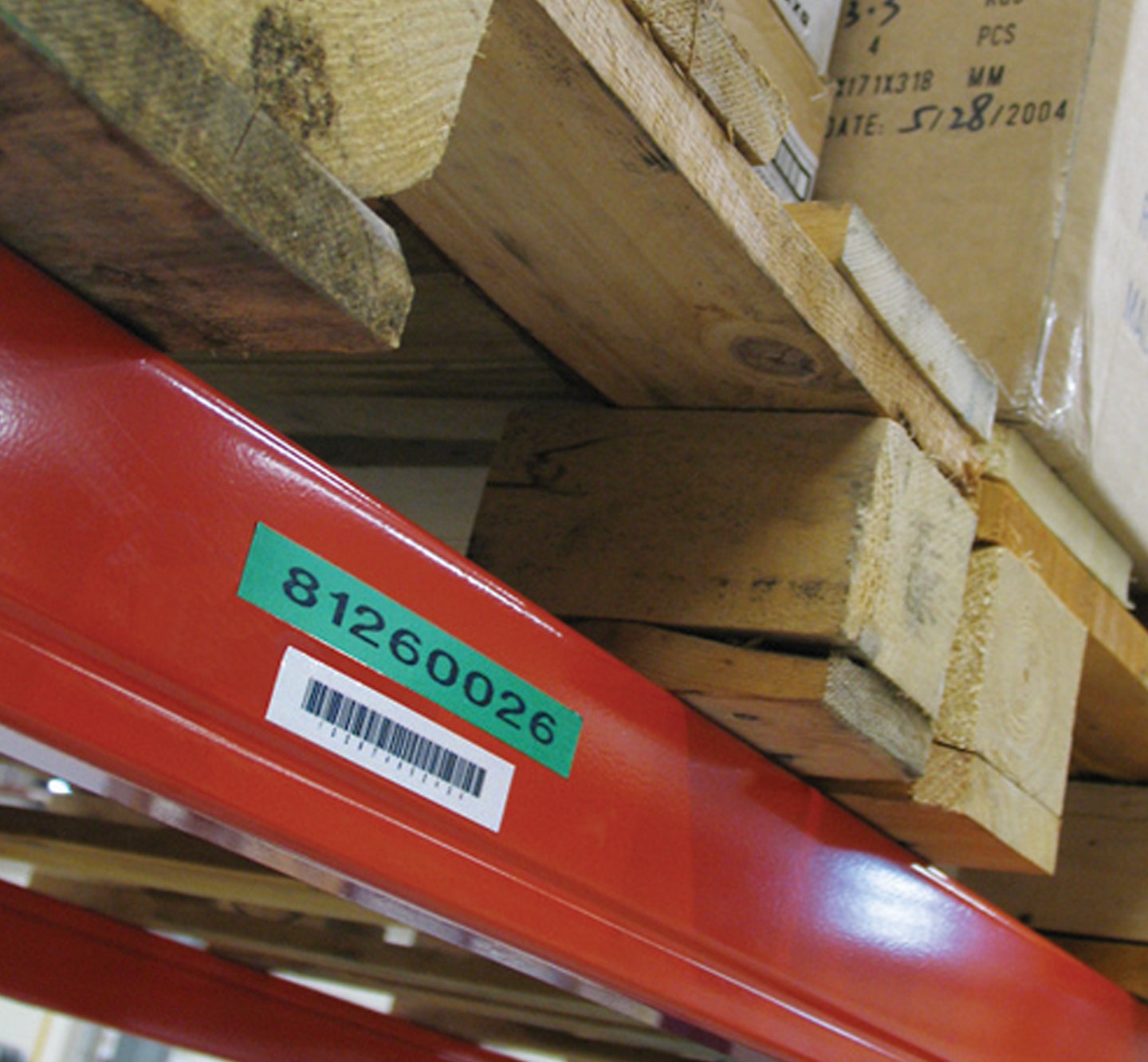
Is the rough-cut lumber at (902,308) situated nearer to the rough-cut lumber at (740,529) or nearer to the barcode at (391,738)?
the rough-cut lumber at (740,529)

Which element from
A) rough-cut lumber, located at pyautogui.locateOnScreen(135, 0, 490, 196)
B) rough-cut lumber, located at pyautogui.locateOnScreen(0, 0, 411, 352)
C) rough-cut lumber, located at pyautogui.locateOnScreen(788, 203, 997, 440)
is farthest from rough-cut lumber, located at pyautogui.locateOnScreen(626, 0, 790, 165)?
rough-cut lumber, located at pyautogui.locateOnScreen(0, 0, 411, 352)

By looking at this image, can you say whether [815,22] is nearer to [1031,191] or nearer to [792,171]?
[792,171]

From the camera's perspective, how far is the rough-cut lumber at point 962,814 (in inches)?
62.6

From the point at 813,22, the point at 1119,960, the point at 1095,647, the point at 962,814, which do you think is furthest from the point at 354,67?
the point at 1119,960

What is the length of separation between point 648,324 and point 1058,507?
733 millimetres

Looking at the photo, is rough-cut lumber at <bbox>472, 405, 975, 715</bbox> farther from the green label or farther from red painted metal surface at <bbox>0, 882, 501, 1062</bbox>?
red painted metal surface at <bbox>0, 882, 501, 1062</bbox>

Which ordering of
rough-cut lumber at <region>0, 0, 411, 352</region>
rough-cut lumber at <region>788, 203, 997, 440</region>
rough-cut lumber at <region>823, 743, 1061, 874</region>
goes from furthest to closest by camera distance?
rough-cut lumber at <region>823, 743, 1061, 874</region> < rough-cut lumber at <region>788, 203, 997, 440</region> < rough-cut lumber at <region>0, 0, 411, 352</region>

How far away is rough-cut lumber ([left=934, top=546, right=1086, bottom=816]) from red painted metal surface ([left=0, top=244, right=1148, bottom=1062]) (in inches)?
6.7

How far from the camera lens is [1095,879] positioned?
98.4 inches

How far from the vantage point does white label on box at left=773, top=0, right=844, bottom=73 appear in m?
1.82

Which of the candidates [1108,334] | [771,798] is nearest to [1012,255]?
[1108,334]

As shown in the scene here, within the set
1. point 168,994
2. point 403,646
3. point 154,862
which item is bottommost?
point 168,994

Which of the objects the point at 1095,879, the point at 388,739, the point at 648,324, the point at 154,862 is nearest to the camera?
the point at 388,739

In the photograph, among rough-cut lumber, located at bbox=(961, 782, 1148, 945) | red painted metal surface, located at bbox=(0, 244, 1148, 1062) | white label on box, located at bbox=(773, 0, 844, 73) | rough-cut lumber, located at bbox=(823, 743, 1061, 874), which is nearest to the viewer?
red painted metal surface, located at bbox=(0, 244, 1148, 1062)
